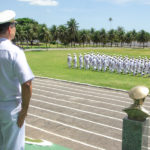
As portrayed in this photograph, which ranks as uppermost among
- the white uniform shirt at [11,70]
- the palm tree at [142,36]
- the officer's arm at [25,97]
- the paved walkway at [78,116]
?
the palm tree at [142,36]

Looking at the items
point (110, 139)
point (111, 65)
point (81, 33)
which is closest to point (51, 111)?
point (110, 139)

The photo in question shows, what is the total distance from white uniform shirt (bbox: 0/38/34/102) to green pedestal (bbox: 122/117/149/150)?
1919 mm

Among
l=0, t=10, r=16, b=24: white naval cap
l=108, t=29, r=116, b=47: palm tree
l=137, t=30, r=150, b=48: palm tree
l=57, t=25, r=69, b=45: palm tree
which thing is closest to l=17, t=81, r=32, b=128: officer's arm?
l=0, t=10, r=16, b=24: white naval cap

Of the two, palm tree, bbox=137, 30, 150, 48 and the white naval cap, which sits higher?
palm tree, bbox=137, 30, 150, 48

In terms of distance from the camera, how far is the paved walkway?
620cm

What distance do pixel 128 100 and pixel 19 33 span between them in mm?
57877

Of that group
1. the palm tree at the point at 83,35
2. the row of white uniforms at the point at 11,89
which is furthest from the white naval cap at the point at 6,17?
the palm tree at the point at 83,35

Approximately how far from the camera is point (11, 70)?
88.4 inches

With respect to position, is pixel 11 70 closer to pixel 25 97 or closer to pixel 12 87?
pixel 12 87

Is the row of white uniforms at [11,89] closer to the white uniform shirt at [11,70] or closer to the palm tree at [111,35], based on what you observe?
the white uniform shirt at [11,70]

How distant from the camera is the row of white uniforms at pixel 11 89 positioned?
2.21 m

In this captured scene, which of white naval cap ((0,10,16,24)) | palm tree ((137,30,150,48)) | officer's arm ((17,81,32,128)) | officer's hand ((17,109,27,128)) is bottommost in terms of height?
officer's hand ((17,109,27,128))

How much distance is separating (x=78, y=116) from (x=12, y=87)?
19.8 feet

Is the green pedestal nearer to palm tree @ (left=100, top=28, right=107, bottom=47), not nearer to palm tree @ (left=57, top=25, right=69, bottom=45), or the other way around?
palm tree @ (left=57, top=25, right=69, bottom=45)
